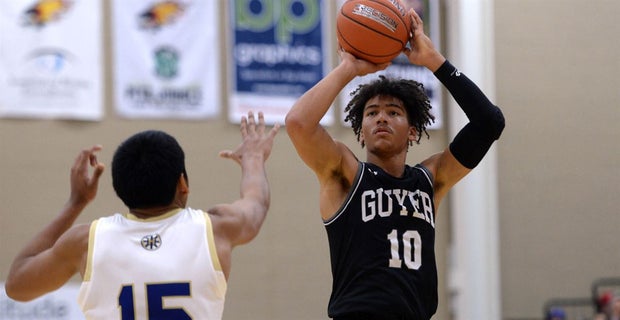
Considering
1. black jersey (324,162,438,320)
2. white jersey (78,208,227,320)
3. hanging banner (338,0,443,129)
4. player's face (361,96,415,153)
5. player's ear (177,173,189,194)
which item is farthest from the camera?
hanging banner (338,0,443,129)

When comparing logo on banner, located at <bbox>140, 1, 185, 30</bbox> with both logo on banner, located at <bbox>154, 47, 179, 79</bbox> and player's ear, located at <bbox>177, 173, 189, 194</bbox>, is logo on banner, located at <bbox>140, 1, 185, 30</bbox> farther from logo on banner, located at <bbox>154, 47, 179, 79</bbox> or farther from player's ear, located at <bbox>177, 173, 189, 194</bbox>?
player's ear, located at <bbox>177, 173, 189, 194</bbox>

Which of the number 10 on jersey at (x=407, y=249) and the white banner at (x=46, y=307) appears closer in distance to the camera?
the number 10 on jersey at (x=407, y=249)

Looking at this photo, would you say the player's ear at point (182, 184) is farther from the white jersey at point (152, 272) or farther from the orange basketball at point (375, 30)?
the orange basketball at point (375, 30)

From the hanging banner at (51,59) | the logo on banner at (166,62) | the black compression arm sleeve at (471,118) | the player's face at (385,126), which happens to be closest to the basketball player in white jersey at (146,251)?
the player's face at (385,126)

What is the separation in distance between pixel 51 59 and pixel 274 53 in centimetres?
244

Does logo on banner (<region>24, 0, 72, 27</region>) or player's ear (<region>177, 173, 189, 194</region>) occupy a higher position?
logo on banner (<region>24, 0, 72, 27</region>)

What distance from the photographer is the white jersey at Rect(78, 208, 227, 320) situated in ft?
10.8

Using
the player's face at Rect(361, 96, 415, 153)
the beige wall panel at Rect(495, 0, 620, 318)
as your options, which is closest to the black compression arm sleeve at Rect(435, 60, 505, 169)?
the player's face at Rect(361, 96, 415, 153)

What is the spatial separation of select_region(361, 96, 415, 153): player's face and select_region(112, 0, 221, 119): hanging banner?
5708 millimetres

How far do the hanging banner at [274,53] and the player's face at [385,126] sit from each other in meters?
5.79

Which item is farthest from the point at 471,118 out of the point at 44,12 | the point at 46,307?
the point at 44,12

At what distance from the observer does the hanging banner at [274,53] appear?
1034 centimetres

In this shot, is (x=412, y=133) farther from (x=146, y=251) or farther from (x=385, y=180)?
(x=146, y=251)

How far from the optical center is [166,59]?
10062 mm
